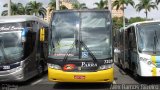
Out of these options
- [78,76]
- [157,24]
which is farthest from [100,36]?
[157,24]

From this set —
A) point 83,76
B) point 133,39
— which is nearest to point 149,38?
point 133,39

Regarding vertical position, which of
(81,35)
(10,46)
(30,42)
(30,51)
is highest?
(81,35)

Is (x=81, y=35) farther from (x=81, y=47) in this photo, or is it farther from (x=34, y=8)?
(x=34, y=8)

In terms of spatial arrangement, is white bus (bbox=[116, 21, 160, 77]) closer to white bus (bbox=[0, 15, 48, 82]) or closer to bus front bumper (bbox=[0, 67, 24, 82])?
white bus (bbox=[0, 15, 48, 82])

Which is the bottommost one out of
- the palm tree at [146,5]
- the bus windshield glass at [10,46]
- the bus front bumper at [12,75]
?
the bus front bumper at [12,75]

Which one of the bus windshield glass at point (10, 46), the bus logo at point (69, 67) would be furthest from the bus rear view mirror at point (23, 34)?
the bus logo at point (69, 67)

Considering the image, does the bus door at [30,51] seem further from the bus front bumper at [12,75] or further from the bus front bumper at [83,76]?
the bus front bumper at [83,76]

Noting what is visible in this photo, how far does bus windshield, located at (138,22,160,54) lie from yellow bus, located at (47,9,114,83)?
6.53 feet

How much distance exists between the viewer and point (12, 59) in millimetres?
17031

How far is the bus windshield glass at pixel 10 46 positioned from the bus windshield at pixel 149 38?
5.17 m

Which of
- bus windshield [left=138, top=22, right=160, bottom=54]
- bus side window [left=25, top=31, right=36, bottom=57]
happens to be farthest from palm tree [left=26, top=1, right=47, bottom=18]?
bus windshield [left=138, top=22, right=160, bottom=54]

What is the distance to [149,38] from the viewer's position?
17.1 metres

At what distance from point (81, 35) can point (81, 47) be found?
0.51 m

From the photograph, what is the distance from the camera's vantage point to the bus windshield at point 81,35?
607 inches
